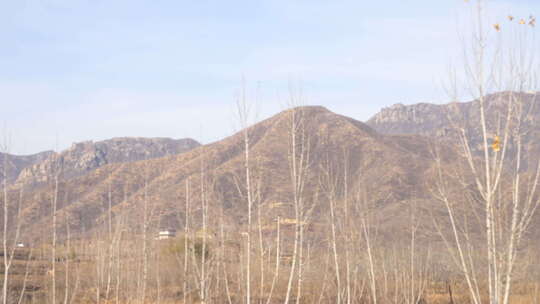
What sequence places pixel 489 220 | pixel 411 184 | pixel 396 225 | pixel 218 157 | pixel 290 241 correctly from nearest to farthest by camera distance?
Answer: pixel 489 220, pixel 396 225, pixel 290 241, pixel 411 184, pixel 218 157

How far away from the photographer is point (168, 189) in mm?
62875

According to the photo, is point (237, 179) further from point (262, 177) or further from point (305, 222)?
point (305, 222)

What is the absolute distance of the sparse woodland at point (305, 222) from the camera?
9375 millimetres

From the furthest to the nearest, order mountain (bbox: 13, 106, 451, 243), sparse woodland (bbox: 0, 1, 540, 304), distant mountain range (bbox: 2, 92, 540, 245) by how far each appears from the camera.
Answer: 1. mountain (bbox: 13, 106, 451, 243)
2. distant mountain range (bbox: 2, 92, 540, 245)
3. sparse woodland (bbox: 0, 1, 540, 304)

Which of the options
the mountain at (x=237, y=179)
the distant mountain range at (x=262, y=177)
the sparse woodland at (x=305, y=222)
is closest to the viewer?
the sparse woodland at (x=305, y=222)

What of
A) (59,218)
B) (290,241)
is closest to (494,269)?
(290,241)

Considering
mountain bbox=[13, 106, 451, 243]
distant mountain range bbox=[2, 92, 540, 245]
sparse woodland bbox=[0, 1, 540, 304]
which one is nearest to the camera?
sparse woodland bbox=[0, 1, 540, 304]

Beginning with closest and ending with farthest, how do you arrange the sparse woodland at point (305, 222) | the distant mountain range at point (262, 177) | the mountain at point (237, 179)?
1. the sparse woodland at point (305, 222)
2. the distant mountain range at point (262, 177)
3. the mountain at point (237, 179)

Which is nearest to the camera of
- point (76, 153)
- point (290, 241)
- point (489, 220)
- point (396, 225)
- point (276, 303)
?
point (489, 220)

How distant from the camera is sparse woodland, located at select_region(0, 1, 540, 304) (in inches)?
369

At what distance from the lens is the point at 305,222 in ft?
45.7

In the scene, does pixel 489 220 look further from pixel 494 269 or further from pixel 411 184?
pixel 411 184

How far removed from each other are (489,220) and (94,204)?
6226 cm

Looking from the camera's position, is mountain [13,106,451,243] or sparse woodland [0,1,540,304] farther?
mountain [13,106,451,243]
